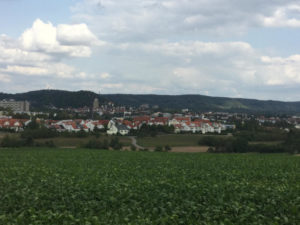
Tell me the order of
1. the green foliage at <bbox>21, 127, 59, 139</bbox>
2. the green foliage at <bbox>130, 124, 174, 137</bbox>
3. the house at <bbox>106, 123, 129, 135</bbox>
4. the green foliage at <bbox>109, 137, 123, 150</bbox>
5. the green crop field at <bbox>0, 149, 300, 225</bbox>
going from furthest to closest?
the house at <bbox>106, 123, 129, 135</bbox> < the green foliage at <bbox>130, 124, 174, 137</bbox> < the green foliage at <bbox>21, 127, 59, 139</bbox> < the green foliage at <bbox>109, 137, 123, 150</bbox> < the green crop field at <bbox>0, 149, 300, 225</bbox>

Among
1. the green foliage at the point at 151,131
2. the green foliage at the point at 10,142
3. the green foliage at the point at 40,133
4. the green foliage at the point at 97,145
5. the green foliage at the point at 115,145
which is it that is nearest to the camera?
the green foliage at the point at 10,142

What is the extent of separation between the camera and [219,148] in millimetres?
56938

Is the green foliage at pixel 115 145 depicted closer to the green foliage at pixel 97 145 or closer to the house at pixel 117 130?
the green foliage at pixel 97 145

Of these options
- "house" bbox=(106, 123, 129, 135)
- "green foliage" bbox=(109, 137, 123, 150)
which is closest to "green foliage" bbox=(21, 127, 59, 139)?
"green foliage" bbox=(109, 137, 123, 150)

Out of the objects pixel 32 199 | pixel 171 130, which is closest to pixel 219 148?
pixel 171 130

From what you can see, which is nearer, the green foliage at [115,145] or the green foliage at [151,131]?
the green foliage at [115,145]

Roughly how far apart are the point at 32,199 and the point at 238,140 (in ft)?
→ 166

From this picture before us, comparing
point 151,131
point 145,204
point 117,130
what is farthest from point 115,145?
point 145,204

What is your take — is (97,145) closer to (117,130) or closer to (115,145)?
(115,145)

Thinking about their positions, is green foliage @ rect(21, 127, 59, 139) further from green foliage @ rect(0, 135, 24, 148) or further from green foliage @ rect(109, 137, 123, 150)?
green foliage @ rect(109, 137, 123, 150)

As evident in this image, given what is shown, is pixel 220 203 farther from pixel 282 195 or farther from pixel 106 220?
pixel 106 220

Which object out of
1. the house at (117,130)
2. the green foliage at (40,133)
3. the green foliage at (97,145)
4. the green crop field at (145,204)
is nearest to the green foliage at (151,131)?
the house at (117,130)

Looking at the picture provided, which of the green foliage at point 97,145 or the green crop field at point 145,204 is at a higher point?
the green crop field at point 145,204

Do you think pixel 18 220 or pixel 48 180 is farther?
pixel 48 180
